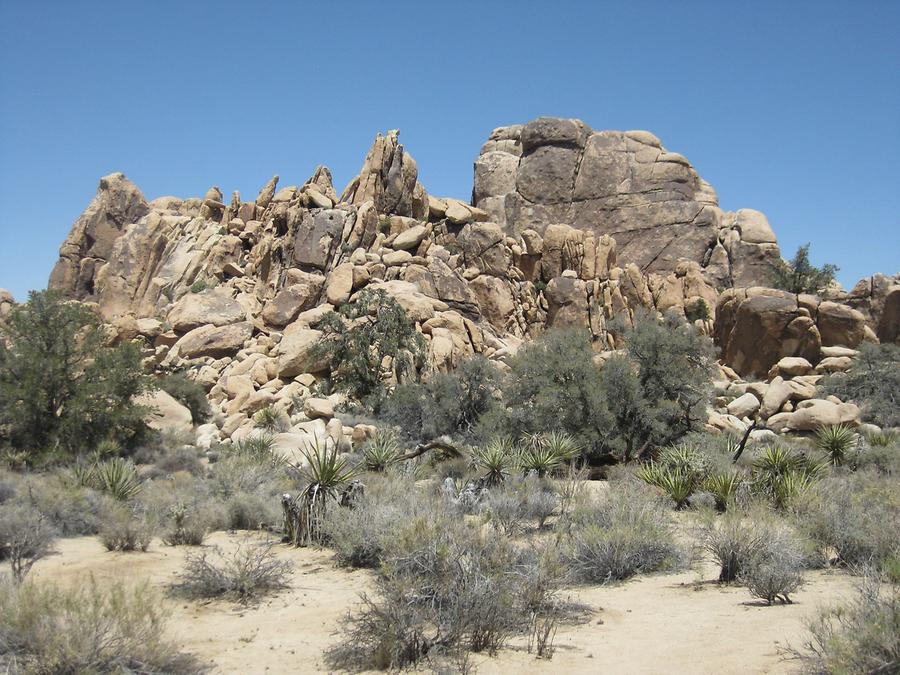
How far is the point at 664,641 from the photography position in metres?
7.19

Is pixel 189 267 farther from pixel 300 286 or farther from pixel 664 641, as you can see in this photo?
pixel 664 641

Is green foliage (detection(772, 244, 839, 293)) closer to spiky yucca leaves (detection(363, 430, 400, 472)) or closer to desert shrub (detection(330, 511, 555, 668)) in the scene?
spiky yucca leaves (detection(363, 430, 400, 472))

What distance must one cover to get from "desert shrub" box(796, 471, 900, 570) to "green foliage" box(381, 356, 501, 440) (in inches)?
544

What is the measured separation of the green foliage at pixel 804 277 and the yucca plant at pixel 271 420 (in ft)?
109

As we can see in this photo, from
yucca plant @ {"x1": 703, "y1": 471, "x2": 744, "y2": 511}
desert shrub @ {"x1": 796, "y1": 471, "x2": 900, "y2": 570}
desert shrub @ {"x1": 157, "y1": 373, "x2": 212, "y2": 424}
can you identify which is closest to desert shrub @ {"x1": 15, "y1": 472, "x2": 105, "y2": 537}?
yucca plant @ {"x1": 703, "y1": 471, "x2": 744, "y2": 511}

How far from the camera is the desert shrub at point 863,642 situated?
16.8ft

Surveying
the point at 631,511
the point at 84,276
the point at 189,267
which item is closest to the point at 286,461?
the point at 631,511

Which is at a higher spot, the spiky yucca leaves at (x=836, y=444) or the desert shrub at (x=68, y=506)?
the spiky yucca leaves at (x=836, y=444)

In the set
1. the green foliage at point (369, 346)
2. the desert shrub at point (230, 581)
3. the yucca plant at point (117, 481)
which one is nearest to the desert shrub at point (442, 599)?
the desert shrub at point (230, 581)

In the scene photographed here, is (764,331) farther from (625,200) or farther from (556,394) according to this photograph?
(556,394)

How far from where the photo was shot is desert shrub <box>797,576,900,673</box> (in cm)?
512

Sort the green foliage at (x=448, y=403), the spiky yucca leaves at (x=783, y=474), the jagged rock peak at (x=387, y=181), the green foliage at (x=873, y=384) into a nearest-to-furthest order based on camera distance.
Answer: the spiky yucca leaves at (x=783, y=474), the green foliage at (x=448, y=403), the green foliage at (x=873, y=384), the jagged rock peak at (x=387, y=181)

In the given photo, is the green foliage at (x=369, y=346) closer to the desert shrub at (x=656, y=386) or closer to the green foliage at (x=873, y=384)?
the desert shrub at (x=656, y=386)

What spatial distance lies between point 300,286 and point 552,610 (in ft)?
98.9
